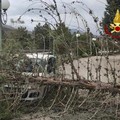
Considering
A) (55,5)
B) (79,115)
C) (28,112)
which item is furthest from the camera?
(28,112)

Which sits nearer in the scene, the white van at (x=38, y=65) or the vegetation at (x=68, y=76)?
the vegetation at (x=68, y=76)

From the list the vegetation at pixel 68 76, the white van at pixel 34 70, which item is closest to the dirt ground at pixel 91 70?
the vegetation at pixel 68 76

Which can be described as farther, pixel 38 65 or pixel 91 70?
pixel 38 65

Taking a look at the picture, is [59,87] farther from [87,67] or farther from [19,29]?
[19,29]

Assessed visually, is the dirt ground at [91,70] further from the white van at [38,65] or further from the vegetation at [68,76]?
the white van at [38,65]

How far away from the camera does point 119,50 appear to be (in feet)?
19.1

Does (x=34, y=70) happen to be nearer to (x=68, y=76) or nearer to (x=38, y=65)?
(x=38, y=65)

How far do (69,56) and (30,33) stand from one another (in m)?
1.05

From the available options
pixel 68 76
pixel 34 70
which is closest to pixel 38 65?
pixel 34 70

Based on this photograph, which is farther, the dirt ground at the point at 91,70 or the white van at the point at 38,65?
the white van at the point at 38,65

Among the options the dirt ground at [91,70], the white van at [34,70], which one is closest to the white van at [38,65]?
the white van at [34,70]

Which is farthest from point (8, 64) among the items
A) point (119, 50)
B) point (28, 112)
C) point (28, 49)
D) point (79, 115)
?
point (119, 50)

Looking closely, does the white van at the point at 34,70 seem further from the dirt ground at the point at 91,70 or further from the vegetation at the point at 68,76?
the dirt ground at the point at 91,70

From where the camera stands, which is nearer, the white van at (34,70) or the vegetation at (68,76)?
the vegetation at (68,76)
